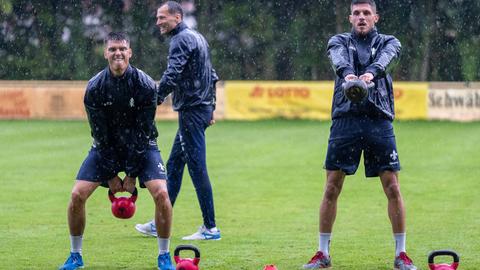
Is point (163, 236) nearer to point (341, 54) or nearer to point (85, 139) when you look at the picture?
point (341, 54)

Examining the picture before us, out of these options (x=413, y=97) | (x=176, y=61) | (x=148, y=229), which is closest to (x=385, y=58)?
(x=176, y=61)

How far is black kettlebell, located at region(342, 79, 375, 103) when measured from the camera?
7855mm

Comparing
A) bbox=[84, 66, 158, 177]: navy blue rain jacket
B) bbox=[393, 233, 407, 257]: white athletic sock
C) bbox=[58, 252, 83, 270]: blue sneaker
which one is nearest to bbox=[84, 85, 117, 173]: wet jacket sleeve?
bbox=[84, 66, 158, 177]: navy blue rain jacket

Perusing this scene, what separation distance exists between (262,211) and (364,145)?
4233mm

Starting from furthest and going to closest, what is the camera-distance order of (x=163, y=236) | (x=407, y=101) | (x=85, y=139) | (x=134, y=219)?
(x=407, y=101) < (x=85, y=139) < (x=134, y=219) < (x=163, y=236)

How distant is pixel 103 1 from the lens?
44.8 meters

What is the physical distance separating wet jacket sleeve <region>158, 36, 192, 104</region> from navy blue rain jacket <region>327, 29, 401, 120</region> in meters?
1.92

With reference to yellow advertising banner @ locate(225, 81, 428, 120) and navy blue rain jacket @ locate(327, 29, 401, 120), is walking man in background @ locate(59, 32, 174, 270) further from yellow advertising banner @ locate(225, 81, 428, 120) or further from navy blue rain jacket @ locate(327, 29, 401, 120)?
yellow advertising banner @ locate(225, 81, 428, 120)

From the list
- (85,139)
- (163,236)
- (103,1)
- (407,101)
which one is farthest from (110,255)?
(103,1)

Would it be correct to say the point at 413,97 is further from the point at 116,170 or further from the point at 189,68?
the point at 116,170

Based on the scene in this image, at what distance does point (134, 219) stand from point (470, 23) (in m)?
34.3

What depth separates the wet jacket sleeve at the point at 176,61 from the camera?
10.0 metres

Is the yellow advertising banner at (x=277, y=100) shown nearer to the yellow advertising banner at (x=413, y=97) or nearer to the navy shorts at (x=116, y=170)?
the yellow advertising banner at (x=413, y=97)

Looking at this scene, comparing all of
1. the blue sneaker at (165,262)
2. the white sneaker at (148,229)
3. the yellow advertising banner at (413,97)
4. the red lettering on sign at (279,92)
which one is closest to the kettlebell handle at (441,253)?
the blue sneaker at (165,262)
